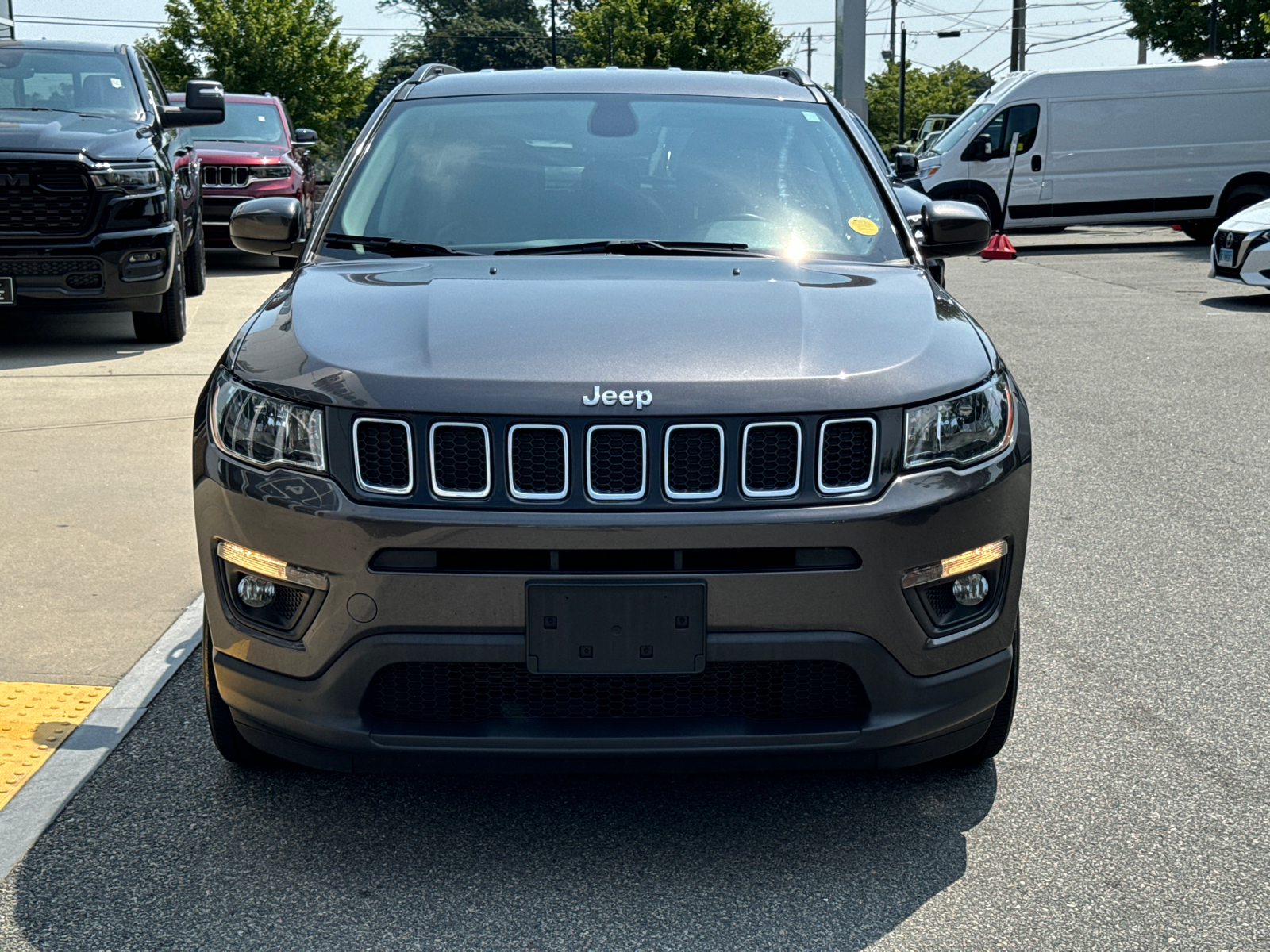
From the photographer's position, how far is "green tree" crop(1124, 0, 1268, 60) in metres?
32.9

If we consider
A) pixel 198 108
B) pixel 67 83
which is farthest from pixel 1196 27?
pixel 67 83

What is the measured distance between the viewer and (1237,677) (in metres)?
4.12

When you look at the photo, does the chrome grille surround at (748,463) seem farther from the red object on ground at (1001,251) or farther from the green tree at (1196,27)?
the green tree at (1196,27)

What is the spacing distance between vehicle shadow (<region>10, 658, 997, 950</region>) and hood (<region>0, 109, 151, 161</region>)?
6.79 m

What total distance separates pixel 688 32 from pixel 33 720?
55.9m

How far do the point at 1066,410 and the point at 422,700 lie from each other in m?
6.33

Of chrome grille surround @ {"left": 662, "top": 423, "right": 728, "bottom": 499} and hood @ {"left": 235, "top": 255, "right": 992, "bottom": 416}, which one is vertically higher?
hood @ {"left": 235, "top": 255, "right": 992, "bottom": 416}

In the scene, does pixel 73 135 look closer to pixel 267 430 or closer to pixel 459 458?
pixel 267 430

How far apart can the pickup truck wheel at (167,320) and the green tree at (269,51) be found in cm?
3425

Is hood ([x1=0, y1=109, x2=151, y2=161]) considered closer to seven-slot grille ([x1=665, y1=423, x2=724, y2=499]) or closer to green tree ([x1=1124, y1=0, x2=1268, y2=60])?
seven-slot grille ([x1=665, y1=423, x2=724, y2=499])

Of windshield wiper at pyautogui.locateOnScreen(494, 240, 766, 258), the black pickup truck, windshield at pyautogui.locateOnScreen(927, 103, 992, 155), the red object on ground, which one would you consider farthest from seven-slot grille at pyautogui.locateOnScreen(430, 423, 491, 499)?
windshield at pyautogui.locateOnScreen(927, 103, 992, 155)

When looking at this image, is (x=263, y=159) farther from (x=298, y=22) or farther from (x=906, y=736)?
(x=298, y=22)

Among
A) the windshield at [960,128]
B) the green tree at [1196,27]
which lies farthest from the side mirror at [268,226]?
the green tree at [1196,27]

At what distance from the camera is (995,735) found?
3385 millimetres
